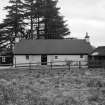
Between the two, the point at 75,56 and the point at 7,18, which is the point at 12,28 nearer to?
the point at 7,18

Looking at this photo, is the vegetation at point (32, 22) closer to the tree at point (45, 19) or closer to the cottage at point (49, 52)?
the tree at point (45, 19)

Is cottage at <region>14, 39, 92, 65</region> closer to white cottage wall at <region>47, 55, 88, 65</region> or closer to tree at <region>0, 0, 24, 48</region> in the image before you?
white cottage wall at <region>47, 55, 88, 65</region>

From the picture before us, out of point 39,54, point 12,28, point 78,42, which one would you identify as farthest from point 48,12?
point 39,54

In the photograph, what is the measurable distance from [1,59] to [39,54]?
8.52 m

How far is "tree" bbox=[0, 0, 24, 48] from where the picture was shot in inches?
1941

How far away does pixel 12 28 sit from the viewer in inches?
1955

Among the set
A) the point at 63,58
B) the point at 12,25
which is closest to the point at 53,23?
the point at 12,25

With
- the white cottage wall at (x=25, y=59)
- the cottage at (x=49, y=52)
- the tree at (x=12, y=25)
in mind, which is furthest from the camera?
the tree at (x=12, y=25)

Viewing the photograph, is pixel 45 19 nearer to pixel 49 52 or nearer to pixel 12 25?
pixel 12 25

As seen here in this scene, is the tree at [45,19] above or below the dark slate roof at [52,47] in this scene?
above

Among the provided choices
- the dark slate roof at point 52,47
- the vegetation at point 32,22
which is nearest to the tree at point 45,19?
the vegetation at point 32,22

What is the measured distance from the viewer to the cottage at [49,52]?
1384 inches

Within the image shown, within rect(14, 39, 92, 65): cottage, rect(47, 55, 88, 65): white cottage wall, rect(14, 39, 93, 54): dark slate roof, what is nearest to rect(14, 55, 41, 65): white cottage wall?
rect(14, 39, 92, 65): cottage

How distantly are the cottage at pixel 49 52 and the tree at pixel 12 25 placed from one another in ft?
39.7
